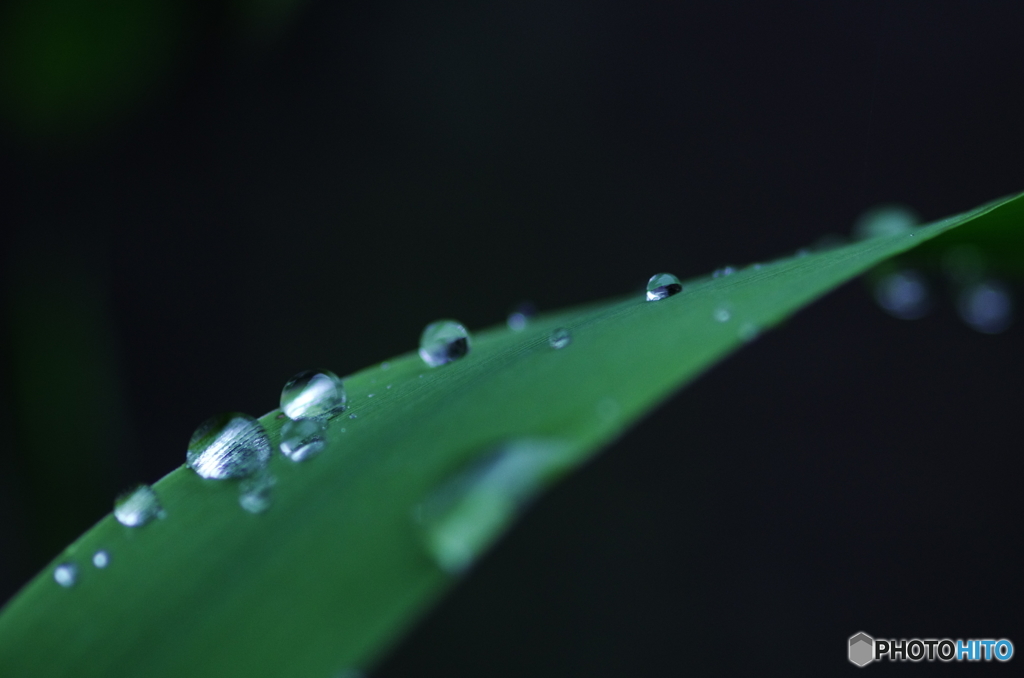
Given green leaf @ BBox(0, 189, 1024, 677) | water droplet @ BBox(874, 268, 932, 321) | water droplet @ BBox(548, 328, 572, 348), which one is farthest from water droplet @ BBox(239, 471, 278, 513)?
water droplet @ BBox(874, 268, 932, 321)

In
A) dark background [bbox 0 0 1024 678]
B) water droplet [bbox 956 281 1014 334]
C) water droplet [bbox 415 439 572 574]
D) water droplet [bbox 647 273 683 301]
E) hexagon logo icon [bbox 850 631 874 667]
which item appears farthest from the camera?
dark background [bbox 0 0 1024 678]

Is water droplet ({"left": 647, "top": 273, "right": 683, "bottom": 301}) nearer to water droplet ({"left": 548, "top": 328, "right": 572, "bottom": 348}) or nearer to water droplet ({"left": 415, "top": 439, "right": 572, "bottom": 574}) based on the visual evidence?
water droplet ({"left": 548, "top": 328, "right": 572, "bottom": 348})

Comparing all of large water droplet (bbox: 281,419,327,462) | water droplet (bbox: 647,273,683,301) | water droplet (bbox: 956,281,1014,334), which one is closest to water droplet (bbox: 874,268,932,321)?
water droplet (bbox: 956,281,1014,334)

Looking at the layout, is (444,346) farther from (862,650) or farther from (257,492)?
(862,650)

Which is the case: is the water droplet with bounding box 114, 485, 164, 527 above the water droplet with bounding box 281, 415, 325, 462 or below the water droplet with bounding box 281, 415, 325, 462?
below

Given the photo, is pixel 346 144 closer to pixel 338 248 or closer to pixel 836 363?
pixel 338 248

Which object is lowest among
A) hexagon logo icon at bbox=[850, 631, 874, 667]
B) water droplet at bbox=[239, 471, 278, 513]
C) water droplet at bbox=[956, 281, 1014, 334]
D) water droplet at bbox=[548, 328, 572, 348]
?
water droplet at bbox=[239, 471, 278, 513]

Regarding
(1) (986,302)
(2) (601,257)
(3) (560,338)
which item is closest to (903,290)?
(1) (986,302)

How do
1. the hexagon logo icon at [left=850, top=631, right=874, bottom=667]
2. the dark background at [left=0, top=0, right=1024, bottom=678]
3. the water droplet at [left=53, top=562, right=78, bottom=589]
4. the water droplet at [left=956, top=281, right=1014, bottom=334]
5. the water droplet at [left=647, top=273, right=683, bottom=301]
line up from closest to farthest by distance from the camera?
the water droplet at [left=53, top=562, right=78, bottom=589] < the water droplet at [left=647, top=273, right=683, bottom=301] < the water droplet at [left=956, top=281, right=1014, bottom=334] < the hexagon logo icon at [left=850, top=631, right=874, bottom=667] < the dark background at [left=0, top=0, right=1024, bottom=678]

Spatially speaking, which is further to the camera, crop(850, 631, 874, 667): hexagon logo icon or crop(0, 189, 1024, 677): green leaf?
crop(850, 631, 874, 667): hexagon logo icon
